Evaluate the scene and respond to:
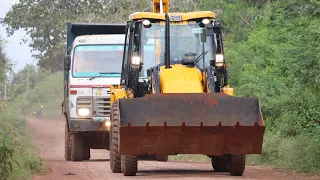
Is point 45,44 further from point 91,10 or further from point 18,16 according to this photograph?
point 91,10

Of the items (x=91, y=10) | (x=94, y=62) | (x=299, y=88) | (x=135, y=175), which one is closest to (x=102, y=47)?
(x=94, y=62)

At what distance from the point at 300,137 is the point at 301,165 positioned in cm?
149

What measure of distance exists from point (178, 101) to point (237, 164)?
6.12 feet

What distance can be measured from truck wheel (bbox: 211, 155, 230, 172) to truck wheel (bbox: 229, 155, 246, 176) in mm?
726

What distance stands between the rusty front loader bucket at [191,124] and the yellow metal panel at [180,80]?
0.77 metres

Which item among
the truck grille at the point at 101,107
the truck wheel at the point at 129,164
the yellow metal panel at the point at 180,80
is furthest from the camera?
the truck grille at the point at 101,107

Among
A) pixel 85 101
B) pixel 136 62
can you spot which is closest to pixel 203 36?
pixel 136 62

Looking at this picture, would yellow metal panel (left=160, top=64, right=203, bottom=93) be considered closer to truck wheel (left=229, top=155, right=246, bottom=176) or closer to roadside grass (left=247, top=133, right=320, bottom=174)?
truck wheel (left=229, top=155, right=246, bottom=176)

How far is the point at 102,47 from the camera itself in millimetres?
21906

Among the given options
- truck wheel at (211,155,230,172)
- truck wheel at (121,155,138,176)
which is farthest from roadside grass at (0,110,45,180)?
truck wheel at (211,155,230,172)

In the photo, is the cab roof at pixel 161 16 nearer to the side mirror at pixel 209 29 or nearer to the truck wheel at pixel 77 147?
the side mirror at pixel 209 29

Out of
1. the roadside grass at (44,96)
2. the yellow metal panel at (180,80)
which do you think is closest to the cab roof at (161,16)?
the yellow metal panel at (180,80)

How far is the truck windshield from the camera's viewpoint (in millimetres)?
21594

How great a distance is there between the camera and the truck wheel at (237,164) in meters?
16.1
